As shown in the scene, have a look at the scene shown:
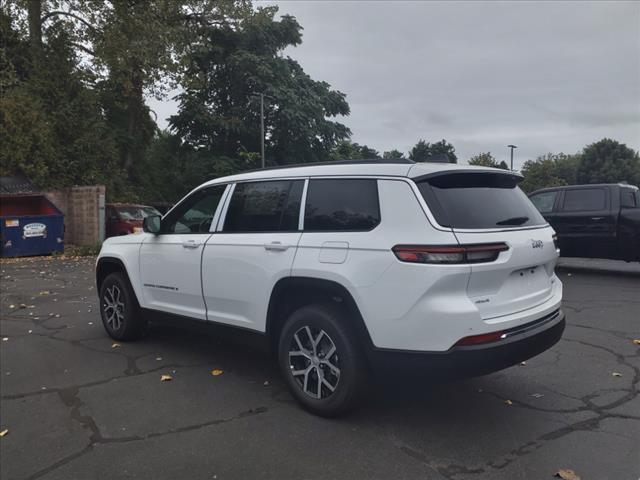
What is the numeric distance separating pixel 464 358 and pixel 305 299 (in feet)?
4.07

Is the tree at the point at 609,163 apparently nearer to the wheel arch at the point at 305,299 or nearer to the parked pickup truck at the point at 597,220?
the parked pickup truck at the point at 597,220

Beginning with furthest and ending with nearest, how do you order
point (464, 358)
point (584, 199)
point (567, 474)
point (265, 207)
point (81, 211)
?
point (81, 211) < point (584, 199) < point (265, 207) < point (464, 358) < point (567, 474)

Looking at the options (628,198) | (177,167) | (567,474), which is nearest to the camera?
(567,474)

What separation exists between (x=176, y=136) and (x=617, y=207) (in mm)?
29368

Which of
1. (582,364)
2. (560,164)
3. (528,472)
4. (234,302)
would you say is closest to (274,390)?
(234,302)

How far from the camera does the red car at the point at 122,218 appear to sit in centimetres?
1678

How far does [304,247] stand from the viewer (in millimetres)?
3652

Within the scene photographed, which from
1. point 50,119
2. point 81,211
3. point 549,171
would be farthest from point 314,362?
point 549,171

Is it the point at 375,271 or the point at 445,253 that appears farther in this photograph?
the point at 375,271

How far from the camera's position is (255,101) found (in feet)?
99.3

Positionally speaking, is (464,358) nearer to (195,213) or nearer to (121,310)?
(195,213)

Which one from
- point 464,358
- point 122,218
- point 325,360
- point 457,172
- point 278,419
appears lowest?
point 278,419

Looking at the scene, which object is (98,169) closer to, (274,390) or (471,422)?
(274,390)

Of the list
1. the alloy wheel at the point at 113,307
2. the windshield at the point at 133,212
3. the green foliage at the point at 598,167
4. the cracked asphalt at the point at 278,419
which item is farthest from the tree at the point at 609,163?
the alloy wheel at the point at 113,307
